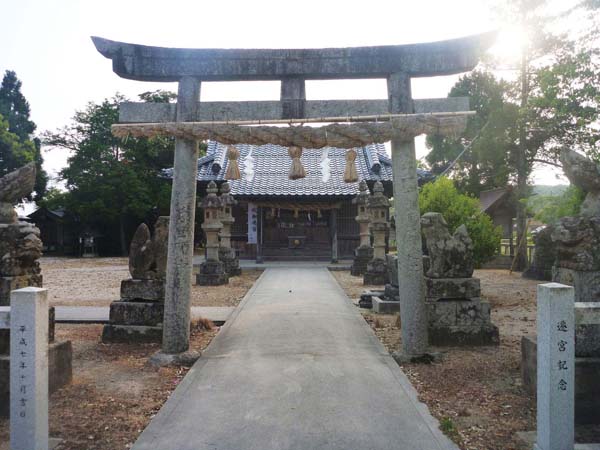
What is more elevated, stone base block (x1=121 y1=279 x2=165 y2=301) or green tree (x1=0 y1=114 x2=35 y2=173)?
green tree (x1=0 y1=114 x2=35 y2=173)

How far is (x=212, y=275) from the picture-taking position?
46.4 ft

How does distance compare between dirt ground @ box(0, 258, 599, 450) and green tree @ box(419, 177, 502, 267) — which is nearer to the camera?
dirt ground @ box(0, 258, 599, 450)

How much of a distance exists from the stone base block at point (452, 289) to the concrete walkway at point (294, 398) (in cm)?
117

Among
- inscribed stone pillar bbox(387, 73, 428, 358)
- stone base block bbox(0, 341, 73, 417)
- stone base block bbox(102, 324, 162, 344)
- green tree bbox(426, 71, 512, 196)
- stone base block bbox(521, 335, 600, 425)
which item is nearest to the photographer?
stone base block bbox(521, 335, 600, 425)

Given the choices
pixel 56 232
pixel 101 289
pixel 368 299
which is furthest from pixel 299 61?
pixel 56 232

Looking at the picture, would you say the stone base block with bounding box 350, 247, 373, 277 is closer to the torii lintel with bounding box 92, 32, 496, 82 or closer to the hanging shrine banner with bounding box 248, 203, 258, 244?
the hanging shrine banner with bounding box 248, 203, 258, 244

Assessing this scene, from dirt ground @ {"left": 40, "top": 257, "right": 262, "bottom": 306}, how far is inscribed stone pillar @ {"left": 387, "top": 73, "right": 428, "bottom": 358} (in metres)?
5.67

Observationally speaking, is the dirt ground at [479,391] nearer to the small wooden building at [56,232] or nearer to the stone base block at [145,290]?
the stone base block at [145,290]

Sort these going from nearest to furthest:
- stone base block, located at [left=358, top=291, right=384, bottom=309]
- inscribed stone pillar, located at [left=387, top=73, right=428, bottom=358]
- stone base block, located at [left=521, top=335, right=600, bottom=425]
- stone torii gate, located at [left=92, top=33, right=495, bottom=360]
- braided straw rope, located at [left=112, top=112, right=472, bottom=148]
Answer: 1. stone base block, located at [left=521, top=335, right=600, bottom=425]
2. braided straw rope, located at [left=112, top=112, right=472, bottom=148]
3. inscribed stone pillar, located at [left=387, top=73, right=428, bottom=358]
4. stone torii gate, located at [left=92, top=33, right=495, bottom=360]
5. stone base block, located at [left=358, top=291, right=384, bottom=309]

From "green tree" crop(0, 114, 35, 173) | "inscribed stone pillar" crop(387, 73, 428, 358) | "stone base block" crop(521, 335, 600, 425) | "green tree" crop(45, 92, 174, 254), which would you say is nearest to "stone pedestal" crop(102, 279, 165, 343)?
"inscribed stone pillar" crop(387, 73, 428, 358)

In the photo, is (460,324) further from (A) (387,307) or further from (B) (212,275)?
(B) (212,275)

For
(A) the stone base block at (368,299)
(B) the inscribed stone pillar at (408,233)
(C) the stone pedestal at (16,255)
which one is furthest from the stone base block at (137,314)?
(A) the stone base block at (368,299)

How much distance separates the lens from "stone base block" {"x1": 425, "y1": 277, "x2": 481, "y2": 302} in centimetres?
640

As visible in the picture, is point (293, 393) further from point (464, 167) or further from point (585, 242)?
point (464, 167)
